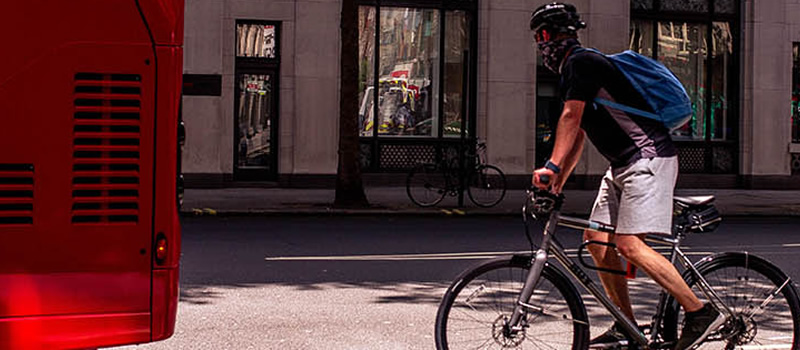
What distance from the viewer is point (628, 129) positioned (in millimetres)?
5121

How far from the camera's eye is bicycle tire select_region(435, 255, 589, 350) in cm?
486

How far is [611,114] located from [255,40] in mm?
18640

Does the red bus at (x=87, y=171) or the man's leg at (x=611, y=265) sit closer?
the red bus at (x=87, y=171)

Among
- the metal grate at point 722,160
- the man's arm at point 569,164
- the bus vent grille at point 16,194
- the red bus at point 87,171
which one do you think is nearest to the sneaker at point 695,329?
the man's arm at point 569,164

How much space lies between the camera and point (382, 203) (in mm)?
19141

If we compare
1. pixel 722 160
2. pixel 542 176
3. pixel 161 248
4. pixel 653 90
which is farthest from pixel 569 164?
pixel 722 160

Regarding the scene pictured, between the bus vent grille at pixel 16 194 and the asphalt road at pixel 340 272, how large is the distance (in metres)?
2.45

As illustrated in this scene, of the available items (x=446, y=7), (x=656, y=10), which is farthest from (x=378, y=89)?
(x=656, y=10)

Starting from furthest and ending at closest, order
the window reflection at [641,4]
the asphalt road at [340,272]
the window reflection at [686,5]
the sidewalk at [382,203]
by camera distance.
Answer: the window reflection at [686,5]
the window reflection at [641,4]
the sidewalk at [382,203]
the asphalt road at [340,272]

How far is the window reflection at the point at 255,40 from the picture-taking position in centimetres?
2305

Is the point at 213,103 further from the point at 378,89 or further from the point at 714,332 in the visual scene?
the point at 714,332

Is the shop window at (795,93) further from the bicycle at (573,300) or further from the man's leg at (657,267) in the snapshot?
the man's leg at (657,267)

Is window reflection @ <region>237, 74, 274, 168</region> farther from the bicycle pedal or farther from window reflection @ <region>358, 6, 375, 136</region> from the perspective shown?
the bicycle pedal

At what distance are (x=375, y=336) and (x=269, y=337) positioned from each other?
2.20 feet
